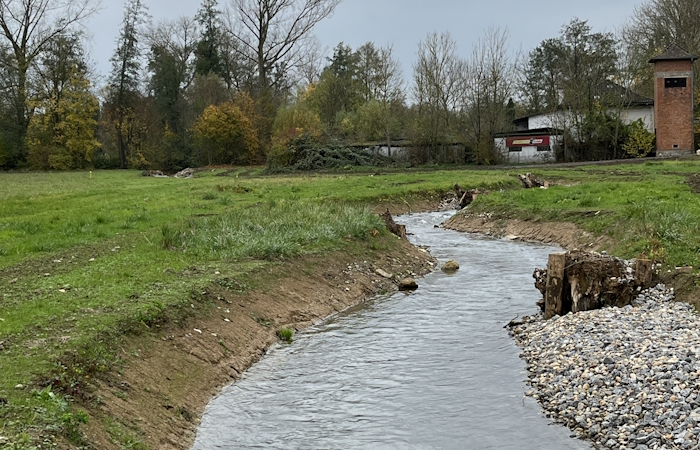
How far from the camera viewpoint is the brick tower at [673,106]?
5569 centimetres

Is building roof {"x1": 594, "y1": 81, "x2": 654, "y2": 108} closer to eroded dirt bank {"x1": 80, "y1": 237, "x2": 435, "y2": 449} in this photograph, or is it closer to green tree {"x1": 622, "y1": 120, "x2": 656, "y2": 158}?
green tree {"x1": 622, "y1": 120, "x2": 656, "y2": 158}

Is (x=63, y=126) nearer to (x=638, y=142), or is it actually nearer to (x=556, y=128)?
(x=556, y=128)

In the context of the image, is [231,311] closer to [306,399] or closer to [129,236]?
[306,399]

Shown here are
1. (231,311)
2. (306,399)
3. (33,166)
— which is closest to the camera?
(306,399)

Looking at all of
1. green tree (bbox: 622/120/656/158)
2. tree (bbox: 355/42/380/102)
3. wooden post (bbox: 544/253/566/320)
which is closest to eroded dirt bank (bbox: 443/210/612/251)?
wooden post (bbox: 544/253/566/320)

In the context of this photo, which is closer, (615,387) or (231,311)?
(615,387)

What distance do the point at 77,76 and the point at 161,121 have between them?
10.9 meters

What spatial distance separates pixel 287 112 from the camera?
209 ft

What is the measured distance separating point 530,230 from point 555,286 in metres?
11.7

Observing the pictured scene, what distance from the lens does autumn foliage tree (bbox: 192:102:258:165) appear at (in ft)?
223

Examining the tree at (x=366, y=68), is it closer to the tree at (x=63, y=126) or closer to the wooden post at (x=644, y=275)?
the tree at (x=63, y=126)

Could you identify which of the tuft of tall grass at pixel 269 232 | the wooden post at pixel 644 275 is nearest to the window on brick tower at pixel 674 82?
the tuft of tall grass at pixel 269 232

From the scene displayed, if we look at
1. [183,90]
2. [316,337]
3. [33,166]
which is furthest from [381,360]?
[183,90]

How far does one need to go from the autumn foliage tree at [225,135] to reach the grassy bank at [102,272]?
132ft
